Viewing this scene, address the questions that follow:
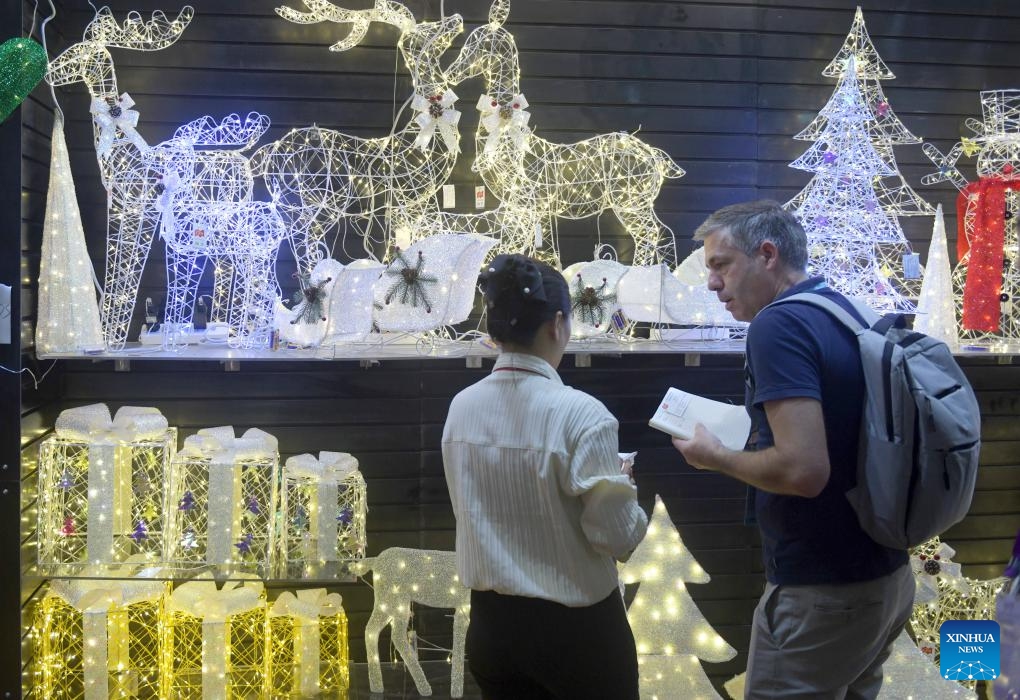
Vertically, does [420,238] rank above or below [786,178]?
below

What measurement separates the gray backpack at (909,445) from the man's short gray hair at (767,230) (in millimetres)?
180

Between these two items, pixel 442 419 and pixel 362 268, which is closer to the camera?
pixel 362 268

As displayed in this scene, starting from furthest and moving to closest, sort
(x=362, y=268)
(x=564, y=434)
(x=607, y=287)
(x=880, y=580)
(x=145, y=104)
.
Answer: (x=145, y=104) < (x=607, y=287) < (x=362, y=268) < (x=880, y=580) < (x=564, y=434)

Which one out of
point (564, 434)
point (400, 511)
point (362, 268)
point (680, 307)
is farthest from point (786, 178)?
point (564, 434)

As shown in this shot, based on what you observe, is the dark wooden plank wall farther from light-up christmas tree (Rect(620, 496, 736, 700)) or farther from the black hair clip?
the black hair clip

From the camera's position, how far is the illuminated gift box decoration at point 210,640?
11.1ft

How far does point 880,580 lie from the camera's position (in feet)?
6.68

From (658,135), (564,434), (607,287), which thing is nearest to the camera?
(564,434)

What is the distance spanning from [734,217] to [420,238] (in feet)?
5.79

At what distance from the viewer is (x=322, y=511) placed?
3.32 m

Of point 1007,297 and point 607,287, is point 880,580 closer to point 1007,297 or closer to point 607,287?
point 607,287

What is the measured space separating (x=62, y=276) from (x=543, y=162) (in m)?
1.97

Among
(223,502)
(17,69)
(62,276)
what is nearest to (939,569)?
(223,502)

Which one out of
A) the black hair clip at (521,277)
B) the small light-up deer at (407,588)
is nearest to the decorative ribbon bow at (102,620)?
the small light-up deer at (407,588)
